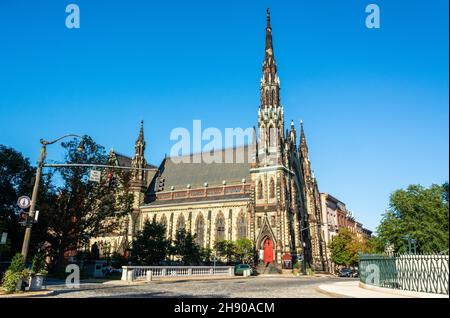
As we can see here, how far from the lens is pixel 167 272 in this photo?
107ft

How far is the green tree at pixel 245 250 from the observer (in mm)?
50656

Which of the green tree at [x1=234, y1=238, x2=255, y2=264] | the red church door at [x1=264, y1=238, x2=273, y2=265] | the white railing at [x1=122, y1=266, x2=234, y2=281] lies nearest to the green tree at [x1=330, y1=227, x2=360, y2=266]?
the red church door at [x1=264, y1=238, x2=273, y2=265]

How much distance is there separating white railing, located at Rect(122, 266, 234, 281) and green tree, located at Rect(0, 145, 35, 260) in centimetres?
1538

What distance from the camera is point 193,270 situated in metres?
35.7

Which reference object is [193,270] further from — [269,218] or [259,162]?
[259,162]

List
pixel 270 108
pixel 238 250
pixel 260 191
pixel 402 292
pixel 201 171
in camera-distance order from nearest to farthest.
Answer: pixel 402 292 → pixel 238 250 → pixel 260 191 → pixel 270 108 → pixel 201 171

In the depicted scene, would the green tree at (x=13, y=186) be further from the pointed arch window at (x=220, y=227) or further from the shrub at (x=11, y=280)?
the pointed arch window at (x=220, y=227)

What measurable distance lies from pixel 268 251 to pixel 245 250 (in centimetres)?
378

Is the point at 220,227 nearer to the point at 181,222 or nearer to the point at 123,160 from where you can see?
the point at 181,222

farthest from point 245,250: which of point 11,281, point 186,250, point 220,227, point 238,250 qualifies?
point 11,281

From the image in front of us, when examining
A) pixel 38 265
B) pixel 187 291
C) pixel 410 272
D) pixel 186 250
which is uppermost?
pixel 186 250

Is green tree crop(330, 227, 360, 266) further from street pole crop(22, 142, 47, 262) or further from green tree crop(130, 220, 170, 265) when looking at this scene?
street pole crop(22, 142, 47, 262)
